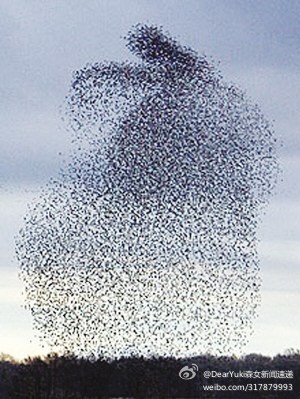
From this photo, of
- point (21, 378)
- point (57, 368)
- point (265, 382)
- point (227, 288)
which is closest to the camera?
point (227, 288)

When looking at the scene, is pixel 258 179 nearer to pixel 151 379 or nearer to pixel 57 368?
pixel 151 379

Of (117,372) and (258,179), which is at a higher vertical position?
(258,179)

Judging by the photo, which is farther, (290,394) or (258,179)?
(290,394)

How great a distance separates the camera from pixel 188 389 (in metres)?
27.3

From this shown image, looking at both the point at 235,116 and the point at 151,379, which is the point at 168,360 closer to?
the point at 151,379

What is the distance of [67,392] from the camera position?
96.8ft

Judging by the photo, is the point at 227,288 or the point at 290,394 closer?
the point at 227,288

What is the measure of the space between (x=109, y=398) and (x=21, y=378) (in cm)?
734

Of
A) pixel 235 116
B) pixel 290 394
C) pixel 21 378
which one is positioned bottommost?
pixel 290 394

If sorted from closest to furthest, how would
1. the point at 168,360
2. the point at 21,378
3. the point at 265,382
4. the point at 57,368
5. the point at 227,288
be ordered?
the point at 227,288 → the point at 168,360 → the point at 265,382 → the point at 57,368 → the point at 21,378

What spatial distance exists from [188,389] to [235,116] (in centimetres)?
774

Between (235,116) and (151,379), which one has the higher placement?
(235,116)

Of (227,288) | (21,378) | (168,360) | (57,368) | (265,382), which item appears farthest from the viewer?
(21,378)

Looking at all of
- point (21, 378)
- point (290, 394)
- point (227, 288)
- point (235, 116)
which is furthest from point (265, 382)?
point (21, 378)
